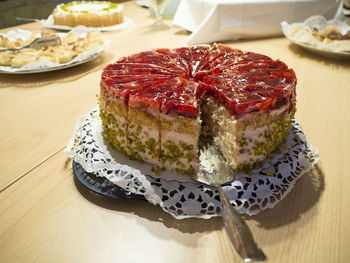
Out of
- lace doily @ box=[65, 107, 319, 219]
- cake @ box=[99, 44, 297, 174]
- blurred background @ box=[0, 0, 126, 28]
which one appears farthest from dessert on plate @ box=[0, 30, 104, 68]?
blurred background @ box=[0, 0, 126, 28]

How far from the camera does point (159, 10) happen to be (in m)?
2.59

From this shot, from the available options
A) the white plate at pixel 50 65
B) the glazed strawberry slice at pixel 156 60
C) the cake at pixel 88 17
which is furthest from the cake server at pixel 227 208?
the cake at pixel 88 17

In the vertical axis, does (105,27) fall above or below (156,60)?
below

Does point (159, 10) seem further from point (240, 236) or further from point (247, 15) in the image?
point (240, 236)

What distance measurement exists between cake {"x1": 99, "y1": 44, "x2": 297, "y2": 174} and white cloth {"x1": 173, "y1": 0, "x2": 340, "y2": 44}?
1159 mm

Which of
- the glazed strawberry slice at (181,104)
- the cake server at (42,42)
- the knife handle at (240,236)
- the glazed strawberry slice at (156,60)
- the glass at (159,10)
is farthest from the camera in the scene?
the glass at (159,10)

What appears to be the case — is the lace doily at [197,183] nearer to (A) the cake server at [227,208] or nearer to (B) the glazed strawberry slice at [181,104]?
(A) the cake server at [227,208]

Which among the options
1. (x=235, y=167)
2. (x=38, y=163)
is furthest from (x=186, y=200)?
(x=38, y=163)

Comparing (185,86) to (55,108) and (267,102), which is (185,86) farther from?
(55,108)

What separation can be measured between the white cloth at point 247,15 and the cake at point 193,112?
116cm

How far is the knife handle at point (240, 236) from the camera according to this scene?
2.00 feet

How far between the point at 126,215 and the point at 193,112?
0.35 metres

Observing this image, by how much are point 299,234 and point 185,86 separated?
0.56 meters

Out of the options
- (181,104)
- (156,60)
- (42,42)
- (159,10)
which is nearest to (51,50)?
(42,42)
